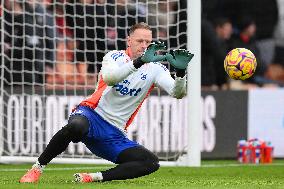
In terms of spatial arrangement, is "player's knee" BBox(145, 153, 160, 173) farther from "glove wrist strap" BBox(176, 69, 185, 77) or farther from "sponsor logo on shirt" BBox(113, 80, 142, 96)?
"glove wrist strap" BBox(176, 69, 185, 77)

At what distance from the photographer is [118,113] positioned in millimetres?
8812

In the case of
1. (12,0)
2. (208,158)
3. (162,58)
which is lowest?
(208,158)

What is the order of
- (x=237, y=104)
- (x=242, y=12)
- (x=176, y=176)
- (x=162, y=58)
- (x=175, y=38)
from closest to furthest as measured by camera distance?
(x=162, y=58)
(x=176, y=176)
(x=175, y=38)
(x=237, y=104)
(x=242, y=12)

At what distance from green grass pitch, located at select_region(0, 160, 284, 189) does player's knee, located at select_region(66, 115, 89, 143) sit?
41cm

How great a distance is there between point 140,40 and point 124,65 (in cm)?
Result: 53

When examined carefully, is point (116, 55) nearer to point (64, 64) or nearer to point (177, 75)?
point (177, 75)

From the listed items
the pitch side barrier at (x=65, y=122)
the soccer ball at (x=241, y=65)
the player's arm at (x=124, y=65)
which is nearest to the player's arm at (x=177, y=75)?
the player's arm at (x=124, y=65)

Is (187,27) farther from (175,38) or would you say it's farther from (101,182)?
(101,182)

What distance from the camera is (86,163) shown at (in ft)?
40.1

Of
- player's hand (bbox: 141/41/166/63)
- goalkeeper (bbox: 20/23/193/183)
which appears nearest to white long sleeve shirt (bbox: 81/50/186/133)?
goalkeeper (bbox: 20/23/193/183)

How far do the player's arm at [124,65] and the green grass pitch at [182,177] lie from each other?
35.8 inches

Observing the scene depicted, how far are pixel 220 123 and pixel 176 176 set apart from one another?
3.26 metres

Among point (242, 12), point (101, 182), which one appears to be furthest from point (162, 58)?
point (242, 12)

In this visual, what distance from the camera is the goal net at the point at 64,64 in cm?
1253
